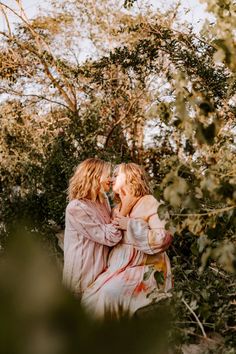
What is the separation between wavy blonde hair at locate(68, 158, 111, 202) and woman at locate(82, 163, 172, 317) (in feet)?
0.52

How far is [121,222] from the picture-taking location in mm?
4680

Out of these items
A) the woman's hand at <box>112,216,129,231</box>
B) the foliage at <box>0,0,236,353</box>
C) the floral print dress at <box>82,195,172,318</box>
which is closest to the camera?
the floral print dress at <box>82,195,172,318</box>

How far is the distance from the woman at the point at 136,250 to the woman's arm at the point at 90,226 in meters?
0.09

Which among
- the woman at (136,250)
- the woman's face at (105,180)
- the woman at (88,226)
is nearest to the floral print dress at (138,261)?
the woman at (136,250)

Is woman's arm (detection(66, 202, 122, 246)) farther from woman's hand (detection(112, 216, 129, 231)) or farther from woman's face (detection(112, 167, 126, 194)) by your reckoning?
woman's face (detection(112, 167, 126, 194))

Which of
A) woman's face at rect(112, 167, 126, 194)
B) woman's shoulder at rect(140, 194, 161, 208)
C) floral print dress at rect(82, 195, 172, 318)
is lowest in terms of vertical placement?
floral print dress at rect(82, 195, 172, 318)

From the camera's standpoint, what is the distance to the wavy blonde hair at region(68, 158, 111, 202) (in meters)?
4.90

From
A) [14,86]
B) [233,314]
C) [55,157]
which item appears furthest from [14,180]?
[233,314]

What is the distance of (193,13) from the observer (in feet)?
36.4

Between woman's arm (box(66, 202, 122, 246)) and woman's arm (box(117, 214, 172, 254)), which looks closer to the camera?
woman's arm (box(117, 214, 172, 254))

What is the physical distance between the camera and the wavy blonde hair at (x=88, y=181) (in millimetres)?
4898

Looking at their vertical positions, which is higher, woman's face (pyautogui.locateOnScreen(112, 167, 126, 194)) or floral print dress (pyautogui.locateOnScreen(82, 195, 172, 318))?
woman's face (pyautogui.locateOnScreen(112, 167, 126, 194))

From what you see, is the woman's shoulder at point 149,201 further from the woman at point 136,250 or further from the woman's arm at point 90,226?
the woman's arm at point 90,226

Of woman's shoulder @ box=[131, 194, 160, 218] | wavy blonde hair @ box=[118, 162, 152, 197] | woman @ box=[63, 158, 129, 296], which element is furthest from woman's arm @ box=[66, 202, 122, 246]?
wavy blonde hair @ box=[118, 162, 152, 197]
